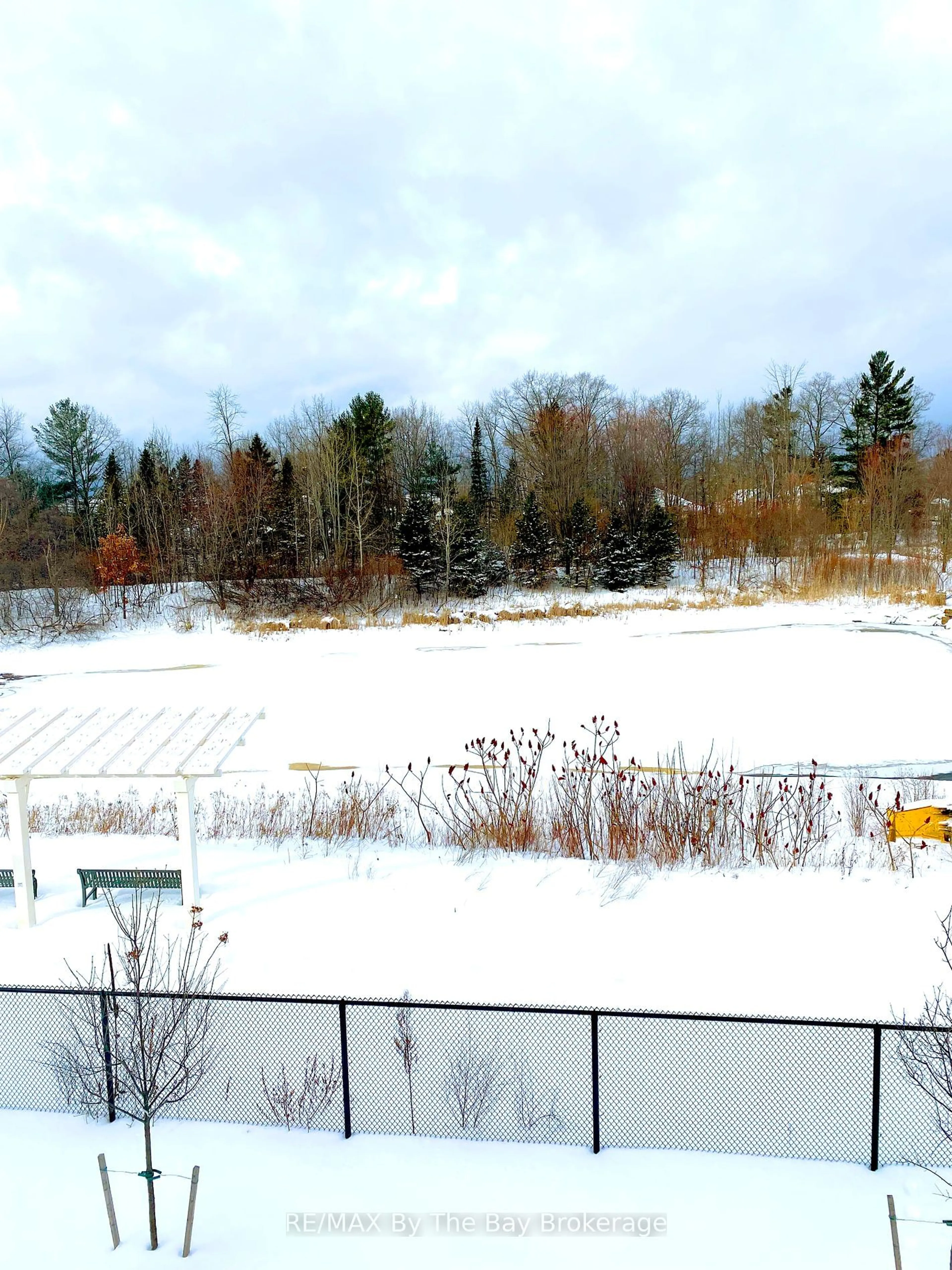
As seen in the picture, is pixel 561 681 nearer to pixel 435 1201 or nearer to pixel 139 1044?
pixel 435 1201

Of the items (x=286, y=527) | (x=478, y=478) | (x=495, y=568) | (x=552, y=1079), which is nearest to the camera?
(x=552, y=1079)

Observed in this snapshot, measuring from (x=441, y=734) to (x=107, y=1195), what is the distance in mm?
13353

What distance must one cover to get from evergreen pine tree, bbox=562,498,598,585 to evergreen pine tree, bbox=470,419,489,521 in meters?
7.84

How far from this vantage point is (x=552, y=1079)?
5.85 m

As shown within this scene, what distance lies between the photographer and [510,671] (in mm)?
23891

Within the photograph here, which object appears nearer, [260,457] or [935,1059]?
[935,1059]

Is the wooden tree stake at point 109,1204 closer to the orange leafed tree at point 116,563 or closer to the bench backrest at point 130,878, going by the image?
the bench backrest at point 130,878

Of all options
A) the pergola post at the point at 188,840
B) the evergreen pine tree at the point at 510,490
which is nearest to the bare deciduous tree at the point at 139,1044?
the pergola post at the point at 188,840

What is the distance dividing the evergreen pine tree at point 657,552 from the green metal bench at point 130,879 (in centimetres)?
3418

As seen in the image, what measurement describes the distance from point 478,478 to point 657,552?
50.2 ft

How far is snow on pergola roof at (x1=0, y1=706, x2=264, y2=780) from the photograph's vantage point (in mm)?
8227

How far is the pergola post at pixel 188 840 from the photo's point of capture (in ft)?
27.7

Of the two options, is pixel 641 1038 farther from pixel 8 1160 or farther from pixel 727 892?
pixel 8 1160

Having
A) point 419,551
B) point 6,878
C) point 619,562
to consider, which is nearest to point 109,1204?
point 6,878
